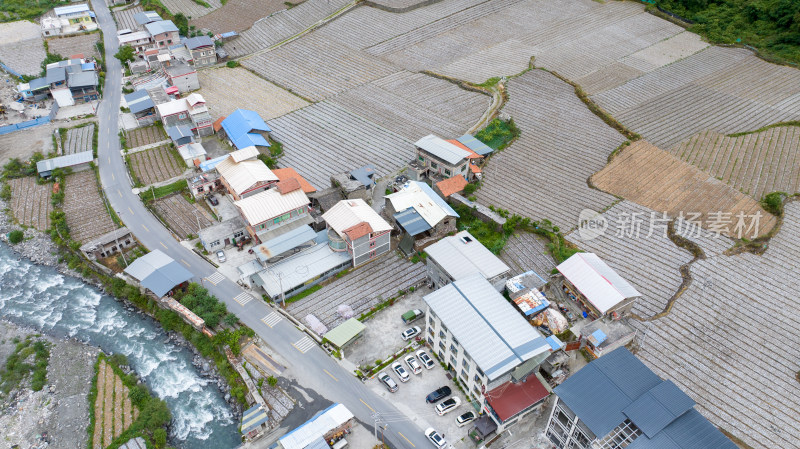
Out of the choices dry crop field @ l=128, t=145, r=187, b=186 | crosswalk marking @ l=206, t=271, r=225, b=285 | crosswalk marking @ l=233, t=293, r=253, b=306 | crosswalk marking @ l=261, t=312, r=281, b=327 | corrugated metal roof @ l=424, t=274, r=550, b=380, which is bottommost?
crosswalk marking @ l=261, t=312, r=281, b=327

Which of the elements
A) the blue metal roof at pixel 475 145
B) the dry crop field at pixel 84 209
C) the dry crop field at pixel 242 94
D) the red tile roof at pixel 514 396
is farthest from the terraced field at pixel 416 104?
the red tile roof at pixel 514 396

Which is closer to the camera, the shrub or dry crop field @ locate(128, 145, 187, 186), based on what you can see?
the shrub

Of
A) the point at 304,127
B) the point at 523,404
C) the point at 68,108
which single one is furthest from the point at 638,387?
the point at 68,108

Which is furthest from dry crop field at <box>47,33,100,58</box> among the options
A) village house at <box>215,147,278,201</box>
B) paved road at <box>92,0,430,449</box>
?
village house at <box>215,147,278,201</box>

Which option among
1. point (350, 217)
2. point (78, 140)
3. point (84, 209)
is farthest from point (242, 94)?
point (350, 217)

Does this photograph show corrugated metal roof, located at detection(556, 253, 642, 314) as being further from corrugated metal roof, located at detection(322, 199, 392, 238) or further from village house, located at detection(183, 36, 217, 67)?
village house, located at detection(183, 36, 217, 67)

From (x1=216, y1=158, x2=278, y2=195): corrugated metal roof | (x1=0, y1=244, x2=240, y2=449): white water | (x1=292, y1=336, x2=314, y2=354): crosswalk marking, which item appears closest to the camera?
(x1=0, y1=244, x2=240, y2=449): white water
